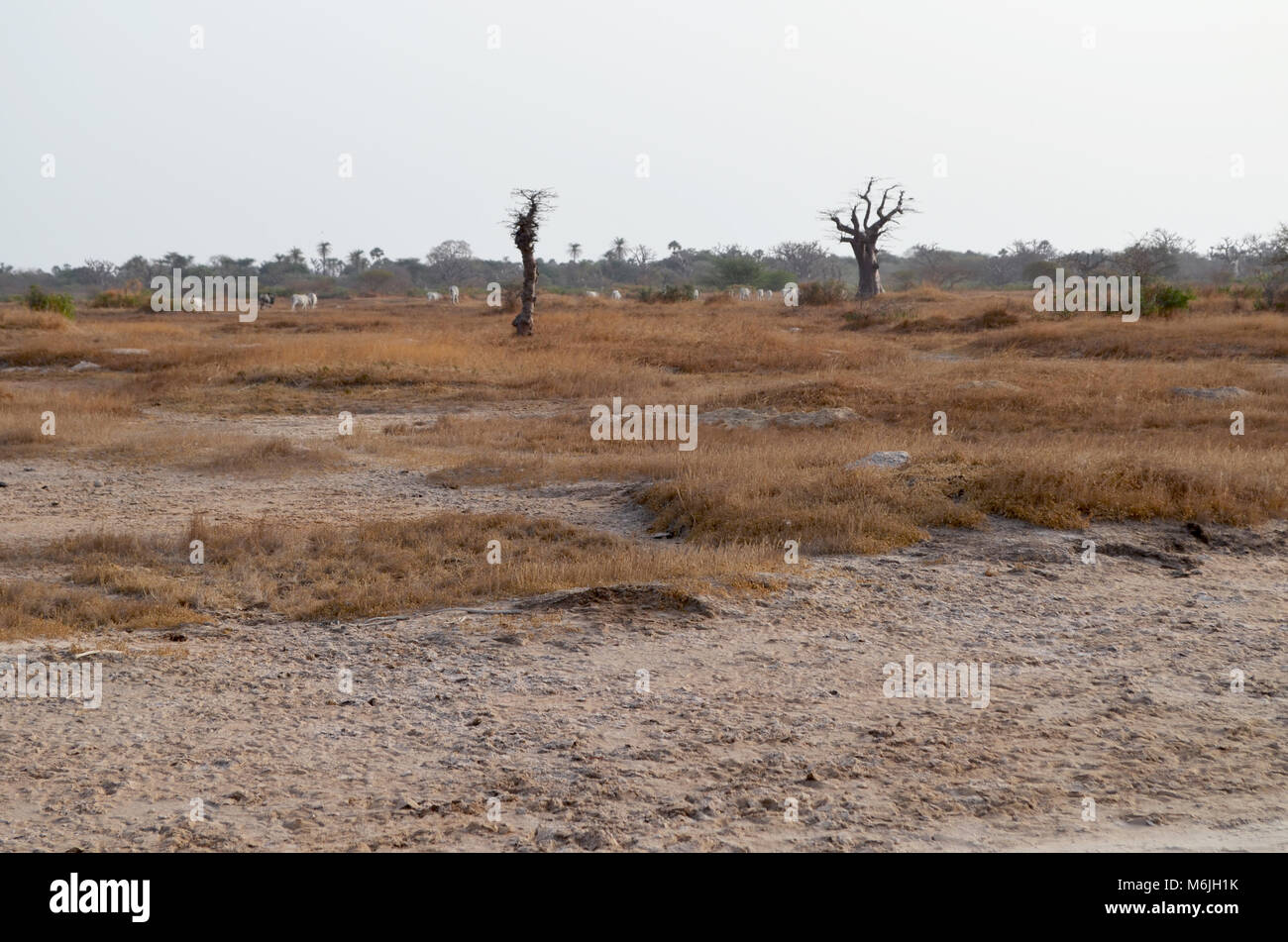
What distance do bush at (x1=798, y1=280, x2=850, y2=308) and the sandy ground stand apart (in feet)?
108

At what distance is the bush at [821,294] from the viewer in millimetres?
39812

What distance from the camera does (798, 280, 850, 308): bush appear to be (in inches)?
1567

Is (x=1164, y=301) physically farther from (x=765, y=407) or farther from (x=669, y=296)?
(x=669, y=296)

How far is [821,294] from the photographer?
131ft

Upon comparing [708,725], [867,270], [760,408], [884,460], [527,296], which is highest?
[867,270]

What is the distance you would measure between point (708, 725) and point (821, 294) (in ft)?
119

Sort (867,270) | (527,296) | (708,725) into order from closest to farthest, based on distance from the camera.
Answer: (708,725) < (527,296) < (867,270)

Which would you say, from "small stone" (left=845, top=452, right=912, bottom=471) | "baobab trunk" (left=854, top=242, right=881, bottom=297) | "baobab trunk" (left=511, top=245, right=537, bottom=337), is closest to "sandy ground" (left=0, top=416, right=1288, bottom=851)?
"small stone" (left=845, top=452, right=912, bottom=471)

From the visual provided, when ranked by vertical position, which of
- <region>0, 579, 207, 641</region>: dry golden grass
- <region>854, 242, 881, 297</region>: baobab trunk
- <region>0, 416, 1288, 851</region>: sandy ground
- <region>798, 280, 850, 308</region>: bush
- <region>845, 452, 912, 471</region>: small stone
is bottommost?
<region>0, 416, 1288, 851</region>: sandy ground

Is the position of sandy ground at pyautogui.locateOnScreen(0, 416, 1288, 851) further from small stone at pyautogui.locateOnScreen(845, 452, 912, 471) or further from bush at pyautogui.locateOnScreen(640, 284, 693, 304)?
bush at pyautogui.locateOnScreen(640, 284, 693, 304)

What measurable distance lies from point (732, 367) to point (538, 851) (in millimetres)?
17162

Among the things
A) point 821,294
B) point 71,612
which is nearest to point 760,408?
point 71,612
